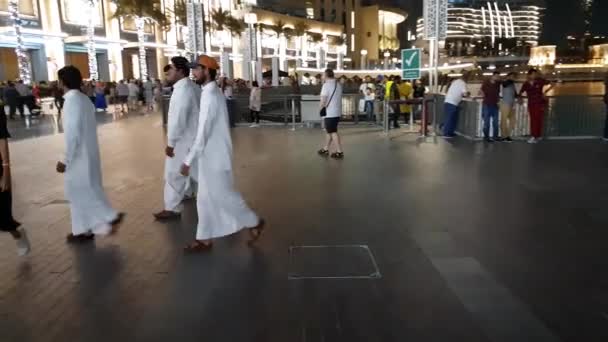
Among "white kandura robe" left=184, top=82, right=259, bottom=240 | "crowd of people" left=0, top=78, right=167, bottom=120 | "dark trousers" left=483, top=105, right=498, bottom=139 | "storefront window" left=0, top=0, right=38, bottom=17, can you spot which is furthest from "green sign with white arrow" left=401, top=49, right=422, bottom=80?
"storefront window" left=0, top=0, right=38, bottom=17

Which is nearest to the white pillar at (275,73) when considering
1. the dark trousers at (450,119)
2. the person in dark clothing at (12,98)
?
the person in dark clothing at (12,98)

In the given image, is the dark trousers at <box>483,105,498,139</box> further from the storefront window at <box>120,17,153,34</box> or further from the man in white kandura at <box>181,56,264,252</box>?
the storefront window at <box>120,17,153,34</box>

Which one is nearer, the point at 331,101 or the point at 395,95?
the point at 331,101

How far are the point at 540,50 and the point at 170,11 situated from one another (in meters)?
78.5

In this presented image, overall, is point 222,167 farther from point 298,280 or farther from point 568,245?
point 568,245

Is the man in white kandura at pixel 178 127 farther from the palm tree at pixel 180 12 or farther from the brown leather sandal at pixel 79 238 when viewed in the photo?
the palm tree at pixel 180 12

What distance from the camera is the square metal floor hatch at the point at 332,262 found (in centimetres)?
440

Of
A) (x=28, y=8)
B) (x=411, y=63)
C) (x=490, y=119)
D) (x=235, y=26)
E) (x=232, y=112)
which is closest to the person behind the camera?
(x=490, y=119)

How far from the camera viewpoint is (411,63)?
13.9 meters

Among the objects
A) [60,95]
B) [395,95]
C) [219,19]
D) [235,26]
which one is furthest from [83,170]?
[235,26]

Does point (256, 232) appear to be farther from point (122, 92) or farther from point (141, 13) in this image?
point (141, 13)

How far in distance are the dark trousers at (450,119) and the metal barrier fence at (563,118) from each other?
1.10 feet

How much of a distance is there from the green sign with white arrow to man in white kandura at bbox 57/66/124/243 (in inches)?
397

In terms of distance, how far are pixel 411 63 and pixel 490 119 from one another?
2.62 meters
